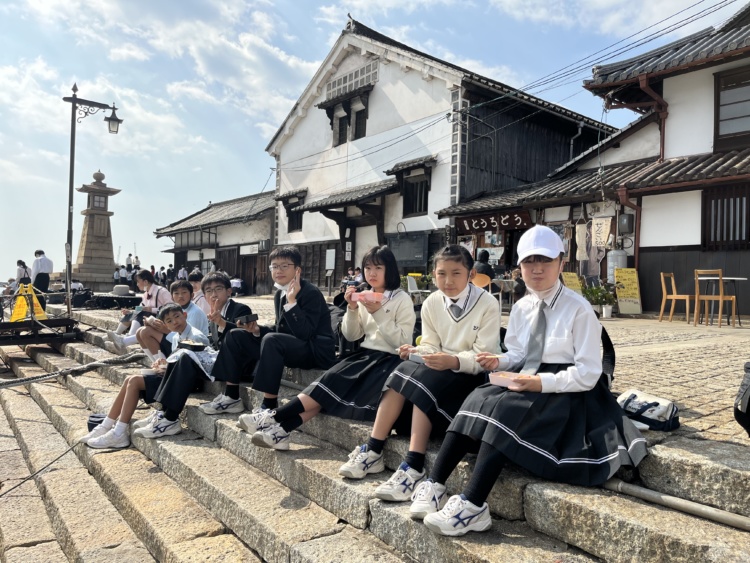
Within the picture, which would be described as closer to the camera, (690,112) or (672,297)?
(672,297)

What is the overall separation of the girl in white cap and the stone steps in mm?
93

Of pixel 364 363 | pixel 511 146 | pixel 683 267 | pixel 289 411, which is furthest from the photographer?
pixel 511 146

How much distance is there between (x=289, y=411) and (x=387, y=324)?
0.89m

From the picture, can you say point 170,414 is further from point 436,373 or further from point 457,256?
point 457,256

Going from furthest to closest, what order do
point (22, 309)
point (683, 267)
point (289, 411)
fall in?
point (683, 267)
point (22, 309)
point (289, 411)

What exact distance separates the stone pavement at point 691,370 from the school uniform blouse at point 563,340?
513mm

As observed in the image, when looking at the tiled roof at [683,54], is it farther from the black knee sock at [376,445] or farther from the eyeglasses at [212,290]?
the black knee sock at [376,445]

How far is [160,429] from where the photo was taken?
431 centimetres

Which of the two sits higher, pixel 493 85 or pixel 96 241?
pixel 493 85

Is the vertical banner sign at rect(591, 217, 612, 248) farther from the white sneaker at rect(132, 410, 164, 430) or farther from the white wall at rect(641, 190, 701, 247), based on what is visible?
the white sneaker at rect(132, 410, 164, 430)

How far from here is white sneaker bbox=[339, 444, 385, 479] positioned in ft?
9.14

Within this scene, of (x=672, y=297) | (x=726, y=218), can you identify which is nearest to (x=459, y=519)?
(x=672, y=297)

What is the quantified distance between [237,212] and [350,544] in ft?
84.0

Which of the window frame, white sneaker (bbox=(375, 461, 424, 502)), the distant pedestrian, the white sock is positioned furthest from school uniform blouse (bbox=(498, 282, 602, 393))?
the distant pedestrian
